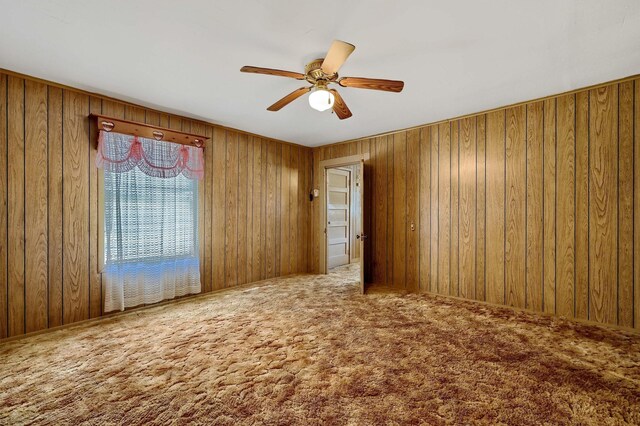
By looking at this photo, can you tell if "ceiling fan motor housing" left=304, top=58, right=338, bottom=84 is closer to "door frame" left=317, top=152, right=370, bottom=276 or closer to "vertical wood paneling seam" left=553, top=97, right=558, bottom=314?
"vertical wood paneling seam" left=553, top=97, right=558, bottom=314

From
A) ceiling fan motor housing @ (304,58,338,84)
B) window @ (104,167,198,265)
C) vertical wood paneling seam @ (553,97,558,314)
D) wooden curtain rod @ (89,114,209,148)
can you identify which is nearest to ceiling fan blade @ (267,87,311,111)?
ceiling fan motor housing @ (304,58,338,84)

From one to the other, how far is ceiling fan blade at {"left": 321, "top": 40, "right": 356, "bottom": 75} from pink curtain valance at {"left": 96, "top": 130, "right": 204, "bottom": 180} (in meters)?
2.51

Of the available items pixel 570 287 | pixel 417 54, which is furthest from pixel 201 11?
pixel 570 287

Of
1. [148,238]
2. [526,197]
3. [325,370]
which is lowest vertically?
[325,370]

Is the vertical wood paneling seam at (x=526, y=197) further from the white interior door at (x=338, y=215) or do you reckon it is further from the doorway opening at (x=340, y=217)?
the white interior door at (x=338, y=215)

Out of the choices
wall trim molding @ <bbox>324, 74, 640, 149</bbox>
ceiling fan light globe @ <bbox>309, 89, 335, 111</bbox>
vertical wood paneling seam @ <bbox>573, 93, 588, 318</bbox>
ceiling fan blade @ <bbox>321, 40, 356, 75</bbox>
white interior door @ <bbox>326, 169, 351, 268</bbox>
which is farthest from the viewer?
white interior door @ <bbox>326, 169, 351, 268</bbox>

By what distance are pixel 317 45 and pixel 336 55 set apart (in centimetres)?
36

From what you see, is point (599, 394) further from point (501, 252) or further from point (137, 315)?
point (137, 315)

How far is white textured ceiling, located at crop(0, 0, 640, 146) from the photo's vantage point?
1.88 metres

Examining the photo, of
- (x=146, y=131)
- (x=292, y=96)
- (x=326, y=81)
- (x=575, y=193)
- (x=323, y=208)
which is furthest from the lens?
(x=323, y=208)

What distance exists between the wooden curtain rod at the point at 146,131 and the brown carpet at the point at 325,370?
2154mm

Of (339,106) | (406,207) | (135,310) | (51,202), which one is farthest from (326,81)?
(135,310)

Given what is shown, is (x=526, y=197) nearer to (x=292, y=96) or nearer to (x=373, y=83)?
(x=373, y=83)

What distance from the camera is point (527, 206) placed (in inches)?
135
